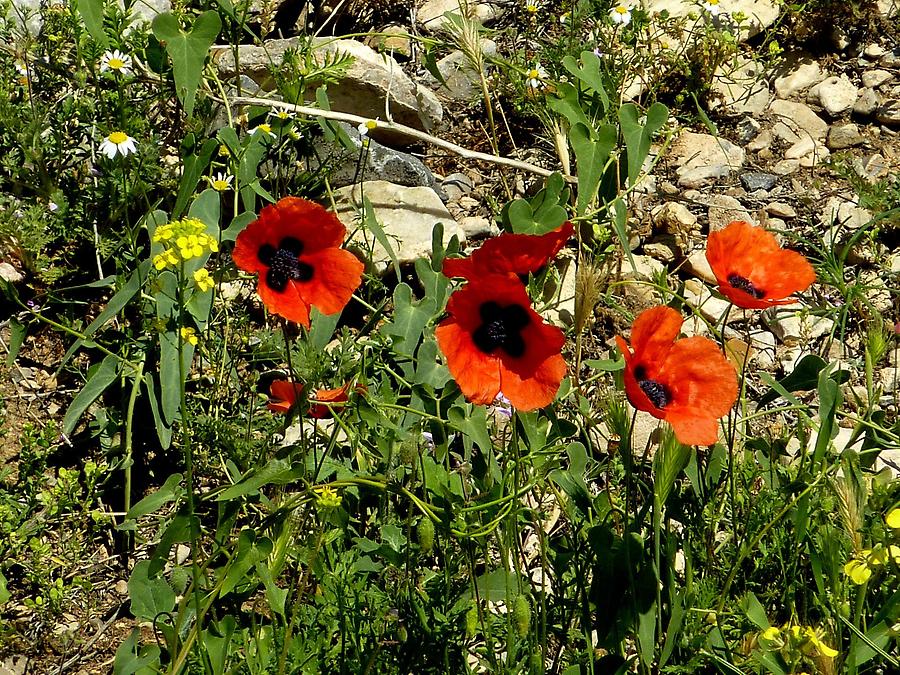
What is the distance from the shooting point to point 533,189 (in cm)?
383

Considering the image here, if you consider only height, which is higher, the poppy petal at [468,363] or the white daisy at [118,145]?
the white daisy at [118,145]

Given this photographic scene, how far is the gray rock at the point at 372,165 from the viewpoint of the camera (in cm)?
347

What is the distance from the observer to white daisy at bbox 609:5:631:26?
153 inches

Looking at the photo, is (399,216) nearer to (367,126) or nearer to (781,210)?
(367,126)

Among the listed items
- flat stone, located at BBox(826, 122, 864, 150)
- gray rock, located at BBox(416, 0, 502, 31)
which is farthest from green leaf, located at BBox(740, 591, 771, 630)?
gray rock, located at BBox(416, 0, 502, 31)

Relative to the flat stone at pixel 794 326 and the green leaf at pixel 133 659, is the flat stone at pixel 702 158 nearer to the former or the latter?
the flat stone at pixel 794 326

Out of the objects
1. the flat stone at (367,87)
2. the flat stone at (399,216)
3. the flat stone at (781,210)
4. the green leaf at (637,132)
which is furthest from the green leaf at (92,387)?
the flat stone at (781,210)

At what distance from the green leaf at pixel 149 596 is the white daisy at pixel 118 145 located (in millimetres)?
1305

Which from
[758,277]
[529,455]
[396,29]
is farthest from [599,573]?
[396,29]

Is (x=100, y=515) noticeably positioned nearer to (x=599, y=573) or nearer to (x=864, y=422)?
(x=599, y=573)

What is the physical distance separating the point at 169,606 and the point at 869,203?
8.65 ft

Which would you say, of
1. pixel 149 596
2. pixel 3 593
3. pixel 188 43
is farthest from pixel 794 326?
pixel 3 593

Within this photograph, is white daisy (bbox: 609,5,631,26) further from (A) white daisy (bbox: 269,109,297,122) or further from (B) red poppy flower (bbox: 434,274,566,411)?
(B) red poppy flower (bbox: 434,274,566,411)

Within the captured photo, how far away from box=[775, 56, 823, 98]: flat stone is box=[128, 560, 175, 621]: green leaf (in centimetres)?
337
